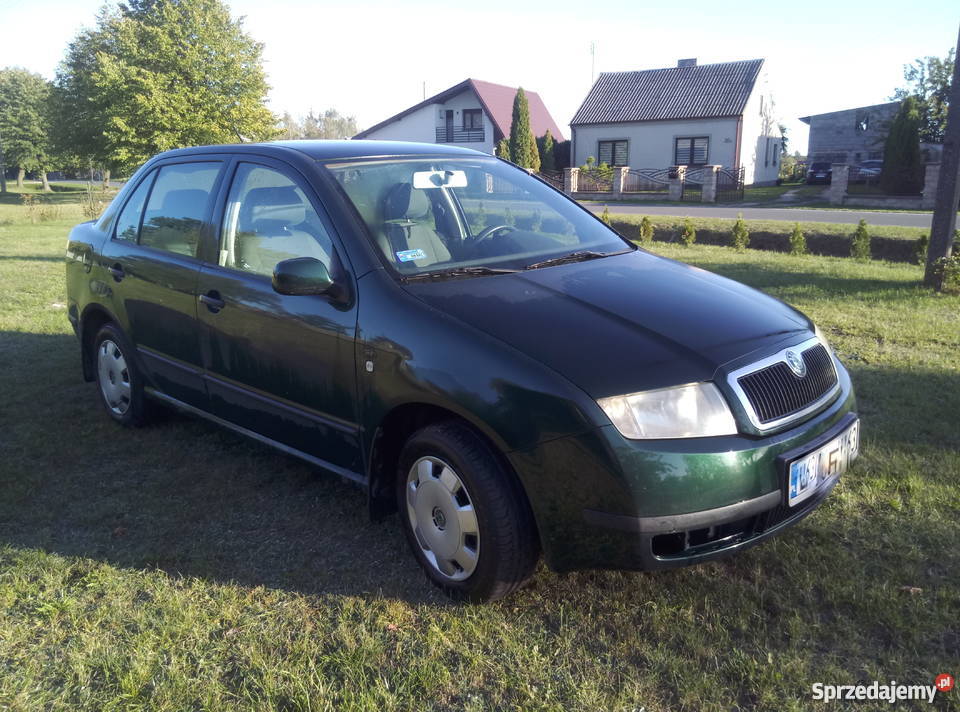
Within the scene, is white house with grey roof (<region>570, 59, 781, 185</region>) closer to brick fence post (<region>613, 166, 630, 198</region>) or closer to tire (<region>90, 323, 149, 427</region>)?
brick fence post (<region>613, 166, 630, 198</region>)

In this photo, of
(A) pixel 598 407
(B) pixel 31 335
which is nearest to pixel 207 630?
(A) pixel 598 407

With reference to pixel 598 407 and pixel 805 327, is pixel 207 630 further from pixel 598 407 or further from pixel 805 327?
pixel 805 327

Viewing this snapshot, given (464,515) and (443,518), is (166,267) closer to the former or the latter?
(443,518)

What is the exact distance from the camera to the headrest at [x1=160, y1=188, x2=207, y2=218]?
13.5ft

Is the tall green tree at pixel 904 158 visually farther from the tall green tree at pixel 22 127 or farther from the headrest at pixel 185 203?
the tall green tree at pixel 22 127

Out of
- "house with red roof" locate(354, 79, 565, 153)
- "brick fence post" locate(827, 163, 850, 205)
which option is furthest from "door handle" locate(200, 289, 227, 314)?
"house with red roof" locate(354, 79, 565, 153)

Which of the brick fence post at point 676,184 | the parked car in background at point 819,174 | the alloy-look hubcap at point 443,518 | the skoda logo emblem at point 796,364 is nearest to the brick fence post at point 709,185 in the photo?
the brick fence post at point 676,184

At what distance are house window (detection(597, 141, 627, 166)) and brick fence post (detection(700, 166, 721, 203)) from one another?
1029 centimetres

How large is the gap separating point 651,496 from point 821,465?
0.79 metres

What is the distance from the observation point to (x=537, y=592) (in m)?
3.06

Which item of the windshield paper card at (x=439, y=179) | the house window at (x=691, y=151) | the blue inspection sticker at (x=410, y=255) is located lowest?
the blue inspection sticker at (x=410, y=255)

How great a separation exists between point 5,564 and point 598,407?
8.88 feet

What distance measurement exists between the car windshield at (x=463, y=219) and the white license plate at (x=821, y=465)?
138 centimetres

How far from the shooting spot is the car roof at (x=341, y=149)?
3750mm
